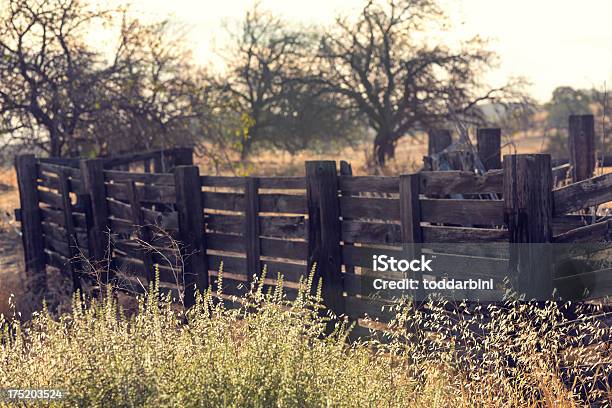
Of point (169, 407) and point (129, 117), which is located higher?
point (129, 117)

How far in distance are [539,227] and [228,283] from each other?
3.50 meters

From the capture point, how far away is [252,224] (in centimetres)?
753

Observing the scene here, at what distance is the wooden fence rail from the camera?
553cm

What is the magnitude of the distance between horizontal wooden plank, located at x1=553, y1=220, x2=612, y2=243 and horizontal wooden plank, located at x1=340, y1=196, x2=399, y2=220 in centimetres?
133

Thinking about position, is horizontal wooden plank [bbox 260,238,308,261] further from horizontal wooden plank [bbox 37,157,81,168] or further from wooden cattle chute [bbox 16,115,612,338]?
horizontal wooden plank [bbox 37,157,81,168]

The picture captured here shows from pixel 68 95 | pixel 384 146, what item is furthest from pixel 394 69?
pixel 68 95

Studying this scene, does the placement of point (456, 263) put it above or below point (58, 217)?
below

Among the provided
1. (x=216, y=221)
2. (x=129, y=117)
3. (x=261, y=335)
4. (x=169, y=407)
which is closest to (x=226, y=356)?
(x=261, y=335)

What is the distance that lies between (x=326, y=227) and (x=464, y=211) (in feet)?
4.25

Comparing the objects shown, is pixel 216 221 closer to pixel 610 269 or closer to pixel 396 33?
pixel 610 269

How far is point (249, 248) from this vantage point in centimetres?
757

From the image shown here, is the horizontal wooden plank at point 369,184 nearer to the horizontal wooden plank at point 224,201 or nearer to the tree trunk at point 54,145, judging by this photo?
the horizontal wooden plank at point 224,201

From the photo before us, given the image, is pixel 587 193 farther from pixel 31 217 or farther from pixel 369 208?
pixel 31 217

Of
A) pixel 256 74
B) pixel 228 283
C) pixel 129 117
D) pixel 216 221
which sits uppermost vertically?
pixel 256 74
